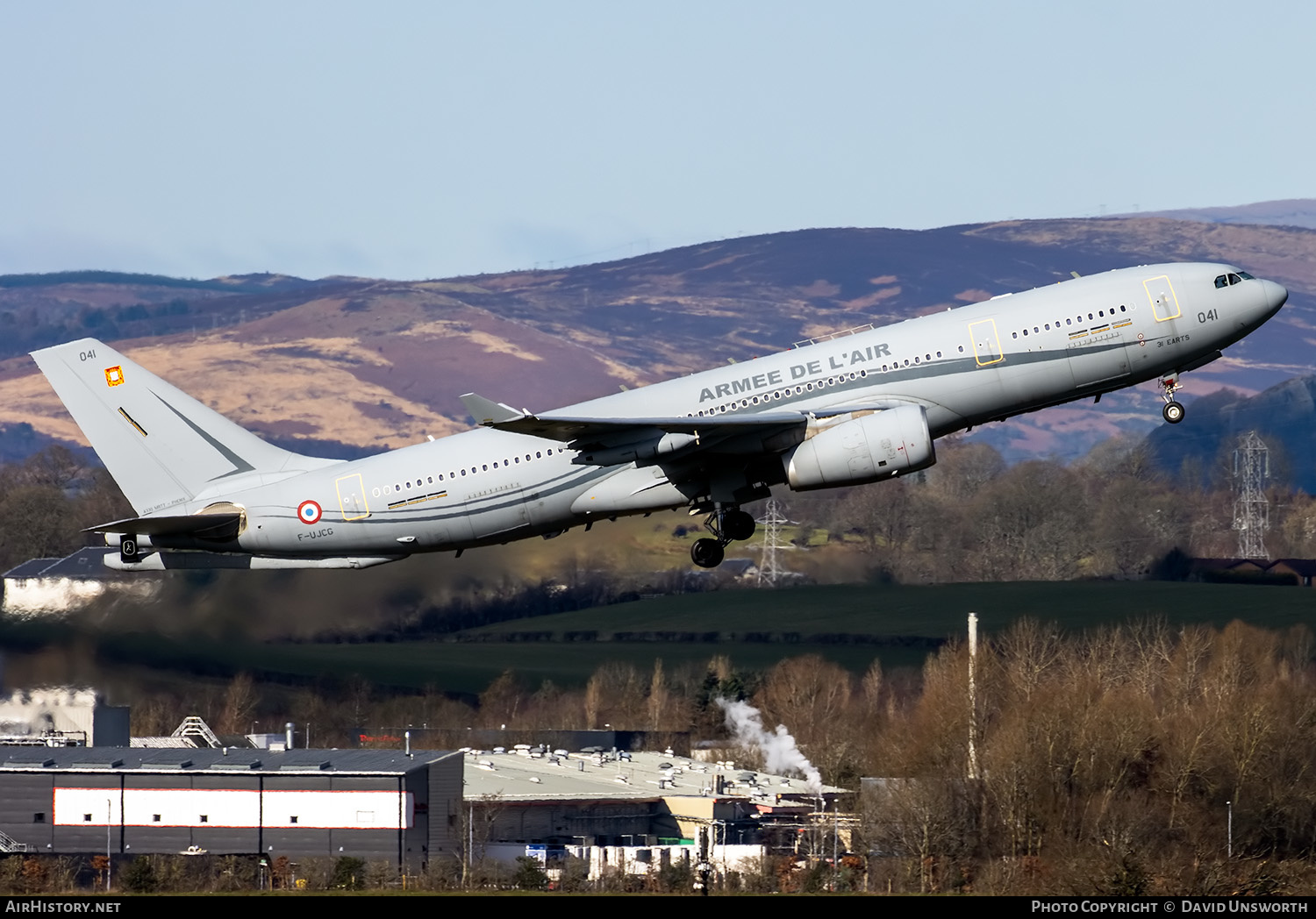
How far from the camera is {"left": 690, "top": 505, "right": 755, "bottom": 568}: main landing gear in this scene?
4262cm

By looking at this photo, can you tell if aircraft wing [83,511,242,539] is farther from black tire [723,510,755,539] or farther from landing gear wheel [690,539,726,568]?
black tire [723,510,755,539]

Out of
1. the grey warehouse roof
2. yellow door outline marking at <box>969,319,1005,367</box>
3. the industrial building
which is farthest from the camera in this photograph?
the grey warehouse roof

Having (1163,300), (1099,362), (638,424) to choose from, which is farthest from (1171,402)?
(638,424)

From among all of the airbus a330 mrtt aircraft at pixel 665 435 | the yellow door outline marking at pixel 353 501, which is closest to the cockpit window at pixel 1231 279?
the airbus a330 mrtt aircraft at pixel 665 435

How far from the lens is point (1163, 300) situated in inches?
1607

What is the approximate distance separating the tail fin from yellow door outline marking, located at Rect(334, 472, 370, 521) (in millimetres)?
1994

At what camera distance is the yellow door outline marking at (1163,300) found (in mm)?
40719

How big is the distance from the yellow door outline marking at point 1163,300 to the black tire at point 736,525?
32.9ft

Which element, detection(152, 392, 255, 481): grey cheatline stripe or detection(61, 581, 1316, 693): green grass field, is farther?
detection(61, 581, 1316, 693): green grass field

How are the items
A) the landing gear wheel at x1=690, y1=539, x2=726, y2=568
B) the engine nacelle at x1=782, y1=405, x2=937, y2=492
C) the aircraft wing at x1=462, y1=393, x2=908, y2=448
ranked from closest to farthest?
the aircraft wing at x1=462, y1=393, x2=908, y2=448, the engine nacelle at x1=782, y1=405, x2=937, y2=492, the landing gear wheel at x1=690, y1=539, x2=726, y2=568

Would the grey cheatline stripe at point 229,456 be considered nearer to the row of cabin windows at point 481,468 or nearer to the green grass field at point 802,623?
the row of cabin windows at point 481,468

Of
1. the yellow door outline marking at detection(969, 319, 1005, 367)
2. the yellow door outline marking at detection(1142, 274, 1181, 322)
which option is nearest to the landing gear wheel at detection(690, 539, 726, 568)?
the yellow door outline marking at detection(969, 319, 1005, 367)

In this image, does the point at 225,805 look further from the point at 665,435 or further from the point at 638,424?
the point at 638,424

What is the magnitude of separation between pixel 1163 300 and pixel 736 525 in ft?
34.7
